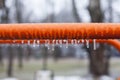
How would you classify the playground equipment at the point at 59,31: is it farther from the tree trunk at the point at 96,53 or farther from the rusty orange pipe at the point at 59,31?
the tree trunk at the point at 96,53

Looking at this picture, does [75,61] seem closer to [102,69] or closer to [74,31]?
[102,69]

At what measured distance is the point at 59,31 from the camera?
5.08 feet

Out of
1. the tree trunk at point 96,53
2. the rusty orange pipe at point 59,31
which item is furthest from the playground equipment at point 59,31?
the tree trunk at point 96,53

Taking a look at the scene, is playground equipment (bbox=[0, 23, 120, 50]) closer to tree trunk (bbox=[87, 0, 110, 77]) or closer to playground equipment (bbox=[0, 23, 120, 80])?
playground equipment (bbox=[0, 23, 120, 80])

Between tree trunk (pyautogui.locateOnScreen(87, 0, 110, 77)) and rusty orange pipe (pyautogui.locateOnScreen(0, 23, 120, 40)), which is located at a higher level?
rusty orange pipe (pyautogui.locateOnScreen(0, 23, 120, 40))

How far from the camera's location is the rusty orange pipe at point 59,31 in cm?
155

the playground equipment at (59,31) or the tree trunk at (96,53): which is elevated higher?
the playground equipment at (59,31)

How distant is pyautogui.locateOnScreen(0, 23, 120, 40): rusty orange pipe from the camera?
1.55 meters

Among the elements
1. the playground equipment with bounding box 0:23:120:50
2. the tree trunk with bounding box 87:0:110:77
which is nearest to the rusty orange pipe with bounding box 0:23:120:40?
the playground equipment with bounding box 0:23:120:50

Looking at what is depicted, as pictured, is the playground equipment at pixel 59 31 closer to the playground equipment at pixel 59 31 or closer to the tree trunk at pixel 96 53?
the playground equipment at pixel 59 31

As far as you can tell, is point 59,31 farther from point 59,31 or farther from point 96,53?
point 96,53

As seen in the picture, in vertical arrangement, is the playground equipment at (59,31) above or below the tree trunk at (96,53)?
above

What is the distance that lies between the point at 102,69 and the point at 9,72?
560cm

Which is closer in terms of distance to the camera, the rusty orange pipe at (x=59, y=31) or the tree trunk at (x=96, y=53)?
the rusty orange pipe at (x=59, y=31)
